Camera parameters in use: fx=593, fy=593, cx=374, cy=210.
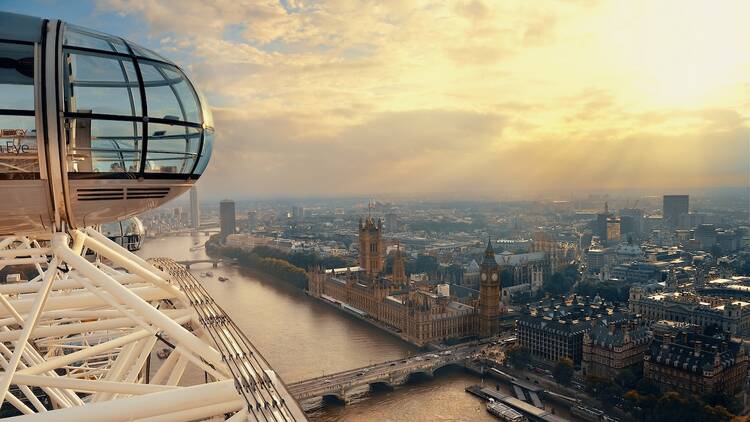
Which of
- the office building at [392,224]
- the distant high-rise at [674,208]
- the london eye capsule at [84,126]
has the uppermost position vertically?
the london eye capsule at [84,126]

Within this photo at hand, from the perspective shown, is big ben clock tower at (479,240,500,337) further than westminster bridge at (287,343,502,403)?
Yes

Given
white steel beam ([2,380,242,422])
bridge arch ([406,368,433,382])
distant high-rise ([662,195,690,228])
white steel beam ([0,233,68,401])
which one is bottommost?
bridge arch ([406,368,433,382])

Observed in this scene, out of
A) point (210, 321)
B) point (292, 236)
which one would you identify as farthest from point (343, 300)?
point (292, 236)

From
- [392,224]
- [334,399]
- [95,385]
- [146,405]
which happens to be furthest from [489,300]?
[392,224]

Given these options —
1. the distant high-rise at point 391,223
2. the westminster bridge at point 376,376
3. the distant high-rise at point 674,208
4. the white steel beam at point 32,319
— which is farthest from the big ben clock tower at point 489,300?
the distant high-rise at point 674,208

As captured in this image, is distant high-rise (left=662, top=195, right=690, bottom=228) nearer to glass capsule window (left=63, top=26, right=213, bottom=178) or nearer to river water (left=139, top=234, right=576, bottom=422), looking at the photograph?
river water (left=139, top=234, right=576, bottom=422)

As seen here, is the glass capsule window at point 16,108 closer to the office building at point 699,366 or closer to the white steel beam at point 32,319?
the white steel beam at point 32,319

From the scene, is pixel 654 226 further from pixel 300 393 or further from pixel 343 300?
pixel 300 393

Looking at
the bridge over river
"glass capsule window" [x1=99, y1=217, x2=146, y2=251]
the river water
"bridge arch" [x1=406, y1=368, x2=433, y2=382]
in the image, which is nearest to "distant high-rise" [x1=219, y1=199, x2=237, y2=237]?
the river water
